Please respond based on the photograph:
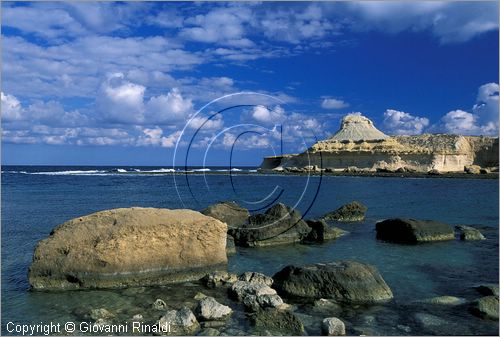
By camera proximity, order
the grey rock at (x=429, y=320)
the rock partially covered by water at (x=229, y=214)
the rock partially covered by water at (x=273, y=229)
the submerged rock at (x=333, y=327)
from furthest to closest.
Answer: the rock partially covered by water at (x=229, y=214) < the rock partially covered by water at (x=273, y=229) < the grey rock at (x=429, y=320) < the submerged rock at (x=333, y=327)

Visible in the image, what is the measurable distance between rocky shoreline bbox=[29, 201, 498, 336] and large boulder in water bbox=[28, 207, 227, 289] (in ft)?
0.09

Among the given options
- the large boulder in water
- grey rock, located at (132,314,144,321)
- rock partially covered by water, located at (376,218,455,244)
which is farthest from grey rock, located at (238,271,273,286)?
rock partially covered by water, located at (376,218,455,244)

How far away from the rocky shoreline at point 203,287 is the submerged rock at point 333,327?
0.02 meters

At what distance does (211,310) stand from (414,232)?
1265 cm

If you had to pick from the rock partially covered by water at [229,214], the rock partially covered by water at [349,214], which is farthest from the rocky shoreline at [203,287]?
the rock partially covered by water at [349,214]

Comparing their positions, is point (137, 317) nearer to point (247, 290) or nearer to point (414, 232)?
point (247, 290)

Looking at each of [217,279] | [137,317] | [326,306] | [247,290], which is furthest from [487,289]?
[137,317]

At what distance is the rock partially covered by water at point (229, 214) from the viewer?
67.0 feet

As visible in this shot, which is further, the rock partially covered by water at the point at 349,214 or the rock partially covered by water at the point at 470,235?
the rock partially covered by water at the point at 349,214

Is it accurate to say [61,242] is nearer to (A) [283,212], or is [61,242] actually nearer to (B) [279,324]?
(B) [279,324]

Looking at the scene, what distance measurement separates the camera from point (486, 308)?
1014 centimetres

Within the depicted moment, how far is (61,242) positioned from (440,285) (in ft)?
36.9

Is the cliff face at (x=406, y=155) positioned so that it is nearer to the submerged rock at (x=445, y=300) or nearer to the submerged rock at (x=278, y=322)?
the submerged rock at (x=445, y=300)

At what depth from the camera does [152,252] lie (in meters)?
12.8
